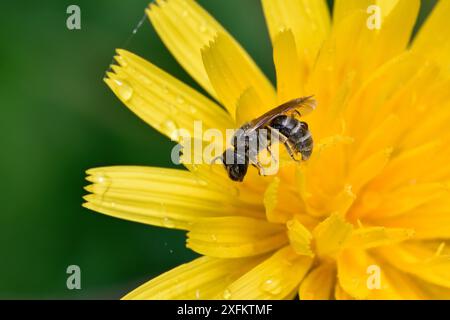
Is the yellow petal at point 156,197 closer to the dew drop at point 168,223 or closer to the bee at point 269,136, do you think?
the dew drop at point 168,223

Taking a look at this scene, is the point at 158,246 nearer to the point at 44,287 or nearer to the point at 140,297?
the point at 44,287

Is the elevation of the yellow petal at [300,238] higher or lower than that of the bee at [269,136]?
lower

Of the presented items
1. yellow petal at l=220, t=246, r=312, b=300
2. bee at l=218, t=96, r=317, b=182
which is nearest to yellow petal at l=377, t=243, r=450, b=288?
yellow petal at l=220, t=246, r=312, b=300

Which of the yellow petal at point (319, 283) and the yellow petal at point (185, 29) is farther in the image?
the yellow petal at point (185, 29)

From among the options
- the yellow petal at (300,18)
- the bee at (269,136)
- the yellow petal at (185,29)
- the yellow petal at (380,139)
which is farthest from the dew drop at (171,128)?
the yellow petal at (380,139)

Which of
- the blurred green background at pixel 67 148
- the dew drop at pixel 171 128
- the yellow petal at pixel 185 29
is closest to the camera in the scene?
the dew drop at pixel 171 128

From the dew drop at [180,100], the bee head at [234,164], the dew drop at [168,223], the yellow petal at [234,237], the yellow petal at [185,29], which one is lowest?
the yellow petal at [234,237]

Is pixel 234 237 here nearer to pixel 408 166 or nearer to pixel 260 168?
pixel 260 168
